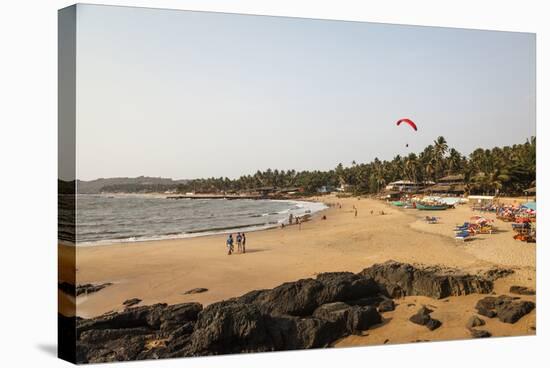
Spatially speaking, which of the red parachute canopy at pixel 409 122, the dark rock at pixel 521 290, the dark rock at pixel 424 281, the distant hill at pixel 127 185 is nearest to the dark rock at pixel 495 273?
the dark rock at pixel 424 281

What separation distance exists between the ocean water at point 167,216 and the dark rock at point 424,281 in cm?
133

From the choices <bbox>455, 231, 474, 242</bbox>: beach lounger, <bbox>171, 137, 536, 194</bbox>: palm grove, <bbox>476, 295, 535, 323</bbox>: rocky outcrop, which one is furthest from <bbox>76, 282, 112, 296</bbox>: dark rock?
<bbox>476, 295, 535, 323</bbox>: rocky outcrop

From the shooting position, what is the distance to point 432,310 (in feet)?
27.3

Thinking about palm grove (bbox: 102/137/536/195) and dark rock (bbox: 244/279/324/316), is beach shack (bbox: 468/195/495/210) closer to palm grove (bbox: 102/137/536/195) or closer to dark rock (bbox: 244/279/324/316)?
palm grove (bbox: 102/137/536/195)

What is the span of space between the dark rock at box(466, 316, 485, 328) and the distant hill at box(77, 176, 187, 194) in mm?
4561

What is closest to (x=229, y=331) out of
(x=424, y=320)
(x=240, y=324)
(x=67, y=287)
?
(x=240, y=324)

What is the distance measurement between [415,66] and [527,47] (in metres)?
1.96

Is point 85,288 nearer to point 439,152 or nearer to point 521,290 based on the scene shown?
point 439,152

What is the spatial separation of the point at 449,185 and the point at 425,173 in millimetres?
447

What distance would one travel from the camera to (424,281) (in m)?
8.52

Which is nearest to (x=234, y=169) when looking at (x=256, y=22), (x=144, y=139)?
(x=144, y=139)

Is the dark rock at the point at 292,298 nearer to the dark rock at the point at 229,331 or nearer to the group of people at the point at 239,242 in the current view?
the dark rock at the point at 229,331

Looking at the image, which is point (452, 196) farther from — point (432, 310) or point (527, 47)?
point (527, 47)

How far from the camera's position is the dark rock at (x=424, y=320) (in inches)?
322
